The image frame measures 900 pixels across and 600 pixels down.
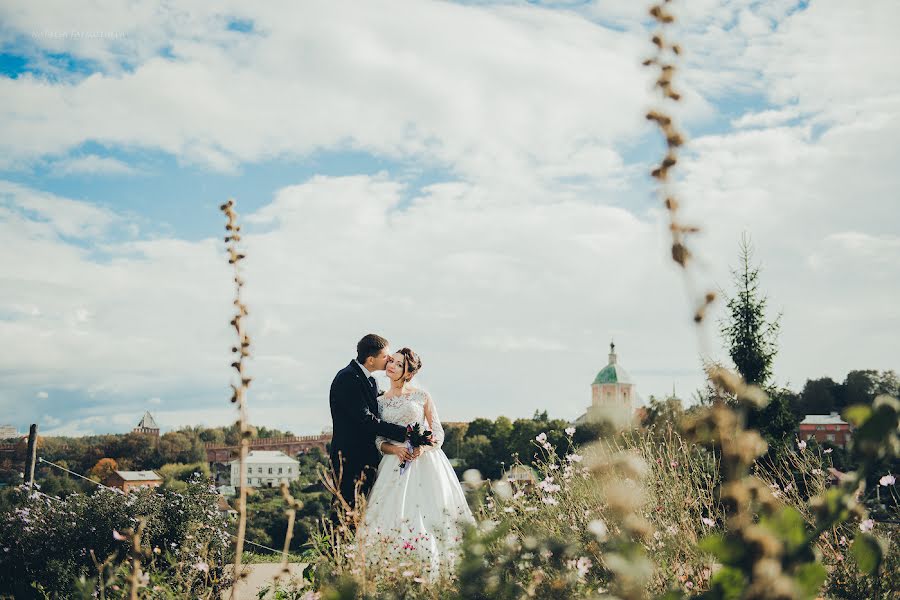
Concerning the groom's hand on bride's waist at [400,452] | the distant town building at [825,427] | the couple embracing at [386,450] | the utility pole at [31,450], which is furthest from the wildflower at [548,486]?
the distant town building at [825,427]

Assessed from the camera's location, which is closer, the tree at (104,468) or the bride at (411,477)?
the bride at (411,477)

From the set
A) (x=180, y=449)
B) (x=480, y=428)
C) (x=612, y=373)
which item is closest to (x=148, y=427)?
(x=180, y=449)

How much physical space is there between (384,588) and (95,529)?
4956mm

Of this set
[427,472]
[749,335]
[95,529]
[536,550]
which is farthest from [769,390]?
[536,550]

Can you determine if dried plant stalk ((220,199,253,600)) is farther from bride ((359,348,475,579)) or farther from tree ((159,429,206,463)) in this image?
tree ((159,429,206,463))

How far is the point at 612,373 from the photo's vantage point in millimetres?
88500

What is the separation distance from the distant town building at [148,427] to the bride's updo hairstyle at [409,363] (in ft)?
250

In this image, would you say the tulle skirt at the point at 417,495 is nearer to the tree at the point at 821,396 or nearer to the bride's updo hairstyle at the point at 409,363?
the bride's updo hairstyle at the point at 409,363

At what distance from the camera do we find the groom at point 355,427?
6586 millimetres

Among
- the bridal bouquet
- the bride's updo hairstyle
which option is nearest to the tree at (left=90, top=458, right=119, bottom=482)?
the bride's updo hairstyle

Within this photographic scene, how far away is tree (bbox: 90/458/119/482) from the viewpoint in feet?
204

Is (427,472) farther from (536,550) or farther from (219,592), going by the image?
(536,550)

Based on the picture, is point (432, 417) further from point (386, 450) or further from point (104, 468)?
point (104, 468)

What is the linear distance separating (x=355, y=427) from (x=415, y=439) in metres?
0.56
